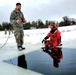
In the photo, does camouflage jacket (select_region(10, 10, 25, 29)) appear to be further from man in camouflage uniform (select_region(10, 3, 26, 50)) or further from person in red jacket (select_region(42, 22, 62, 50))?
person in red jacket (select_region(42, 22, 62, 50))

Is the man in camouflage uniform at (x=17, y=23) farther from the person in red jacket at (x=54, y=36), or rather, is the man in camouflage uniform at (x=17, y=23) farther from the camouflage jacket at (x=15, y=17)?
the person in red jacket at (x=54, y=36)

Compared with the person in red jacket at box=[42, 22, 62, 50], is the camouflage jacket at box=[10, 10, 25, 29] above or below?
above

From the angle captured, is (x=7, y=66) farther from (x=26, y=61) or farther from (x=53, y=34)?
(x=53, y=34)

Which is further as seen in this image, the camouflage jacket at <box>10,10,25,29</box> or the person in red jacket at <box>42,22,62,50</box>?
the person in red jacket at <box>42,22,62,50</box>

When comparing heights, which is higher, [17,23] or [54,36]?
[17,23]

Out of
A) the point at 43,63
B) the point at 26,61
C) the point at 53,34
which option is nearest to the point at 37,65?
the point at 43,63

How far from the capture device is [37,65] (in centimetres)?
400

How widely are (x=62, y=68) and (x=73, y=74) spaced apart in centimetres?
40

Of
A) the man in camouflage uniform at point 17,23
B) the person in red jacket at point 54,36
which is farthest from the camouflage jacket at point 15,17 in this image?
the person in red jacket at point 54,36

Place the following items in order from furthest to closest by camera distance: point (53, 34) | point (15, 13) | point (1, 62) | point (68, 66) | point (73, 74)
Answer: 1. point (53, 34)
2. point (15, 13)
3. point (1, 62)
4. point (68, 66)
5. point (73, 74)

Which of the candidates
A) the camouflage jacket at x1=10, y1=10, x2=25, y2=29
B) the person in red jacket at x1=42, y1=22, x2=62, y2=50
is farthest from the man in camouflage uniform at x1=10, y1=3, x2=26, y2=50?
the person in red jacket at x1=42, y1=22, x2=62, y2=50

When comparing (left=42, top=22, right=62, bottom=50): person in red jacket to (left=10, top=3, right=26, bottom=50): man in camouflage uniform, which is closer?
(left=10, top=3, right=26, bottom=50): man in camouflage uniform

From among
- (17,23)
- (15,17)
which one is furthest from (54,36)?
(15,17)

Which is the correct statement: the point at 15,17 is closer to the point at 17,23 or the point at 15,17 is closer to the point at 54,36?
the point at 17,23
